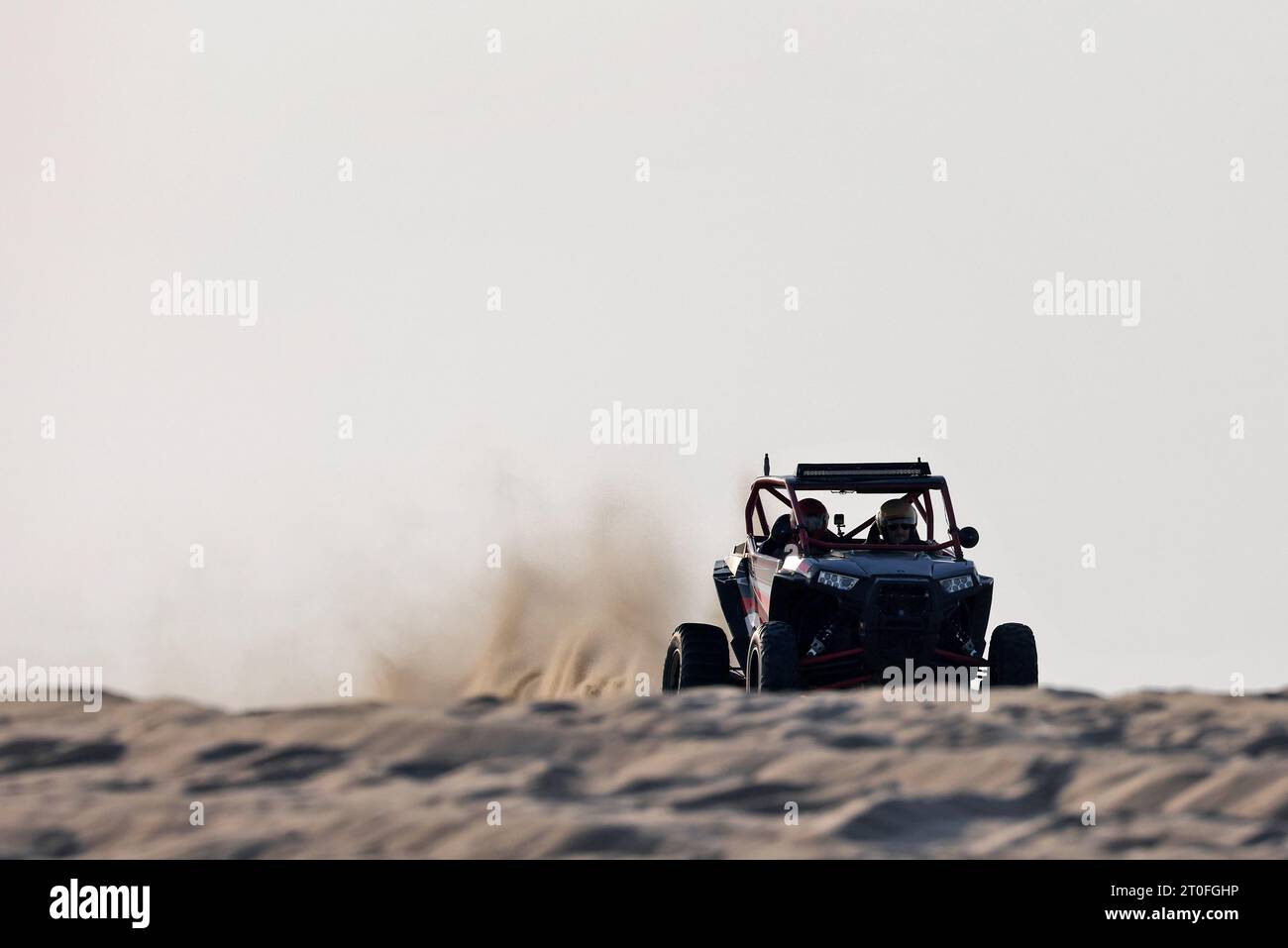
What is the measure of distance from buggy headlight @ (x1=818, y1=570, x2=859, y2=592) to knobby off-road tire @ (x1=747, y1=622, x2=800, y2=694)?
545mm

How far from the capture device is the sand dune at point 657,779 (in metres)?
8.61

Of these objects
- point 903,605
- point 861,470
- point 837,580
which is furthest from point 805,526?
point 903,605

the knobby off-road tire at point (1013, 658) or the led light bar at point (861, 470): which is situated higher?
the led light bar at point (861, 470)

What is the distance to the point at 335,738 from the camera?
35.4 ft

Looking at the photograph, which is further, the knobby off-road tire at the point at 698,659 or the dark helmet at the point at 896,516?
the dark helmet at the point at 896,516

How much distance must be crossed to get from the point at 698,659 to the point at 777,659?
1575mm

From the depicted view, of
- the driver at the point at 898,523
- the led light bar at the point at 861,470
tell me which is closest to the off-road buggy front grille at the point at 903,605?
the driver at the point at 898,523

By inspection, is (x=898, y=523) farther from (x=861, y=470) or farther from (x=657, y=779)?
(x=657, y=779)

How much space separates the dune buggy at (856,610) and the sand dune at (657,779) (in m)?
1.72

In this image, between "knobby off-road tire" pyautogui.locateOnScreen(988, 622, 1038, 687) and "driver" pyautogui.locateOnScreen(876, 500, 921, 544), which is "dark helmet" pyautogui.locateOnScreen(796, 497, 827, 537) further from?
"knobby off-road tire" pyautogui.locateOnScreen(988, 622, 1038, 687)

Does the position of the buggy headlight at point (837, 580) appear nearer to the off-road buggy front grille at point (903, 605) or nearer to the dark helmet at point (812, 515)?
the off-road buggy front grille at point (903, 605)
